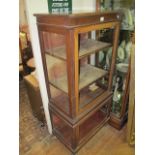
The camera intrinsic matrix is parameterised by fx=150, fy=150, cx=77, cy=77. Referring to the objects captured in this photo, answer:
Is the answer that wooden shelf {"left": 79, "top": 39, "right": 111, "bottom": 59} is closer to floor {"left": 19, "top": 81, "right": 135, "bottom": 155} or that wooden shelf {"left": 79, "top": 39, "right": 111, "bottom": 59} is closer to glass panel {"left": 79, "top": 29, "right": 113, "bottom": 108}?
glass panel {"left": 79, "top": 29, "right": 113, "bottom": 108}

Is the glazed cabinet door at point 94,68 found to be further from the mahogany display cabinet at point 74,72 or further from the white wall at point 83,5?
the white wall at point 83,5

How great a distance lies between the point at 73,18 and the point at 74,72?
41cm

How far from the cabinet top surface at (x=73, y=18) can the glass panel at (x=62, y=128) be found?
3.44 ft

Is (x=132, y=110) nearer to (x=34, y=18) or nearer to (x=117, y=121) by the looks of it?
(x=117, y=121)

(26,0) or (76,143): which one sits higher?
(26,0)

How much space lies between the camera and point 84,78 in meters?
1.60

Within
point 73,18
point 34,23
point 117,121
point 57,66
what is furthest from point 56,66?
point 117,121

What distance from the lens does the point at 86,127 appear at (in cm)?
186

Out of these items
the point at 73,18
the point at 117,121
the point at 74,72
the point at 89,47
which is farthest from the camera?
the point at 117,121

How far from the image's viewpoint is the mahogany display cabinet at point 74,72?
1.13 m
